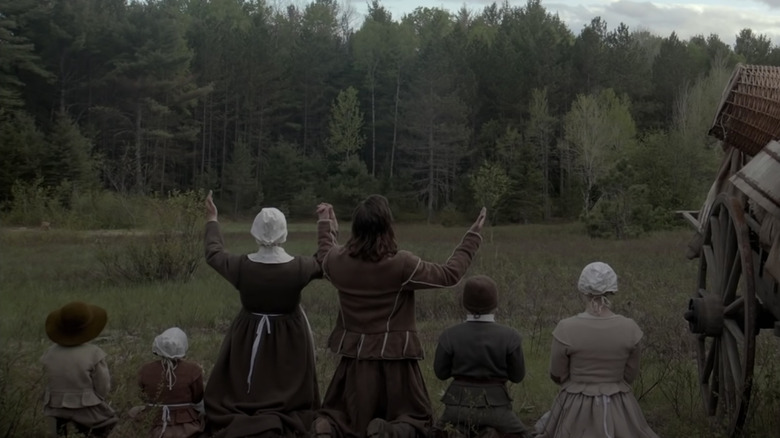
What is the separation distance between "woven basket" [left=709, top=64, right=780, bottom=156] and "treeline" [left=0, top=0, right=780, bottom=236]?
123 ft

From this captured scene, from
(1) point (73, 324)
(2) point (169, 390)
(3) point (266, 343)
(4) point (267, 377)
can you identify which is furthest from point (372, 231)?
(1) point (73, 324)

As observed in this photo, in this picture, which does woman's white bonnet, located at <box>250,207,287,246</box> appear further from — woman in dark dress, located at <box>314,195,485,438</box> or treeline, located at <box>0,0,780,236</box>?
treeline, located at <box>0,0,780,236</box>

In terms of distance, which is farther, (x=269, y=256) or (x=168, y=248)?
(x=168, y=248)

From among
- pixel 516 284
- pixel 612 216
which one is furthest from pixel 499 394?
pixel 612 216

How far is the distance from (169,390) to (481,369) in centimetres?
180

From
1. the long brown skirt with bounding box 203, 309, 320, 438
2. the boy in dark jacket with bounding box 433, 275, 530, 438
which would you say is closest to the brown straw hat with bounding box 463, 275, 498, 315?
the boy in dark jacket with bounding box 433, 275, 530, 438

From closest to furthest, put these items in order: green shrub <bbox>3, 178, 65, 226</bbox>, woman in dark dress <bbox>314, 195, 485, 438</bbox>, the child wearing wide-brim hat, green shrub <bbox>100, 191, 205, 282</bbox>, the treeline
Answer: the child wearing wide-brim hat
woman in dark dress <bbox>314, 195, 485, 438</bbox>
green shrub <bbox>100, 191, 205, 282</bbox>
green shrub <bbox>3, 178, 65, 226</bbox>
the treeline

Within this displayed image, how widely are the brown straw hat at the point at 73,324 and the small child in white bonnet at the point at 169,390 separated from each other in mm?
391

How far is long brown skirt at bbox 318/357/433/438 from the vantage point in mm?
5199

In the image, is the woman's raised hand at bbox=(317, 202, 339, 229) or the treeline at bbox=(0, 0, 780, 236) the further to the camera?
Answer: the treeline at bbox=(0, 0, 780, 236)

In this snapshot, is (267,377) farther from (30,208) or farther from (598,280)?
(30,208)

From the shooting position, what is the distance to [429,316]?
11773mm

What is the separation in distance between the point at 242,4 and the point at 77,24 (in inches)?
1593

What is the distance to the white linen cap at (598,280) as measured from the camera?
15.6 feet
